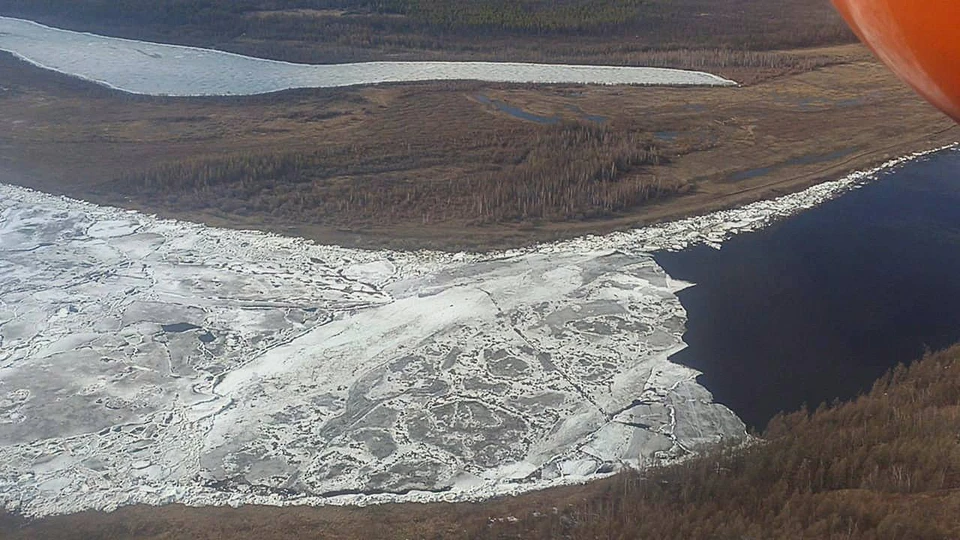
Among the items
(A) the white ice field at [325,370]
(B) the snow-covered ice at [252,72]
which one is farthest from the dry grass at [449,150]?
(A) the white ice field at [325,370]

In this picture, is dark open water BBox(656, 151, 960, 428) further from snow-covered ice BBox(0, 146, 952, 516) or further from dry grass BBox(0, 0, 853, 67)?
dry grass BBox(0, 0, 853, 67)

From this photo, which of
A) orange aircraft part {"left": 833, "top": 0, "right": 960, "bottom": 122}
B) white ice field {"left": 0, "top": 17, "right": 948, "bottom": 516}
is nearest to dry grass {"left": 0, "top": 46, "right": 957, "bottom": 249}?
white ice field {"left": 0, "top": 17, "right": 948, "bottom": 516}

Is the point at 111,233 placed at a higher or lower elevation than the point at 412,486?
→ higher

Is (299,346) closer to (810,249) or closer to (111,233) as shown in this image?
(111,233)

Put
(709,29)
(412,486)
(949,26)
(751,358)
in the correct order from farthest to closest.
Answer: (709,29) → (751,358) → (412,486) → (949,26)

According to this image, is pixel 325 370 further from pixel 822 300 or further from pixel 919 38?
pixel 919 38

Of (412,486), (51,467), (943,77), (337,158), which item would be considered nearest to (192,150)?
(337,158)

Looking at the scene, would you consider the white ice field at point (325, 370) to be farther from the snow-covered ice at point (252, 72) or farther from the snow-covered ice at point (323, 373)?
the snow-covered ice at point (252, 72)
